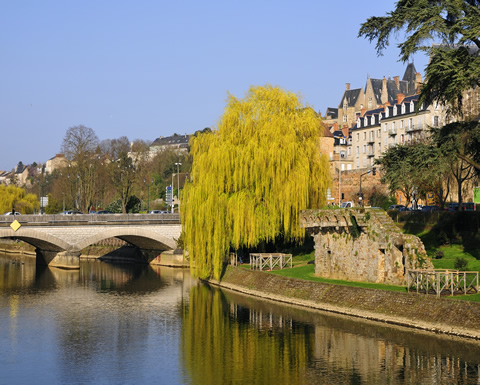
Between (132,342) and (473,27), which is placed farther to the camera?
(473,27)

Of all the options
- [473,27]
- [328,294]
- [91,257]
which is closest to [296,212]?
[328,294]

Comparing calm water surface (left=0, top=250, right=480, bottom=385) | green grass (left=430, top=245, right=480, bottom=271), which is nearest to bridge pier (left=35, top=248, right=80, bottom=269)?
calm water surface (left=0, top=250, right=480, bottom=385)

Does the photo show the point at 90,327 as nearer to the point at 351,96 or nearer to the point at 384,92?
the point at 384,92

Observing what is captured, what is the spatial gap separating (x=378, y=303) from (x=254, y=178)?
1878 centimetres

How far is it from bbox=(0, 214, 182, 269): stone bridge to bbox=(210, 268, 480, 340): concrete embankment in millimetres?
23728

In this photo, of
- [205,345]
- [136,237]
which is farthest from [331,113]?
[205,345]

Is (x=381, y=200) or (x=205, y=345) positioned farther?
(x=381, y=200)

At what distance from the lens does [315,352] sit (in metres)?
33.2

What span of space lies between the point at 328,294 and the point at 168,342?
484 inches

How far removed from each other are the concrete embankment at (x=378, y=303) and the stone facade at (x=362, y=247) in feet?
7.86

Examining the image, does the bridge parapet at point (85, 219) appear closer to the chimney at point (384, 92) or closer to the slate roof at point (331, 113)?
the chimney at point (384, 92)

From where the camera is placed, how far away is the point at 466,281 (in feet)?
131

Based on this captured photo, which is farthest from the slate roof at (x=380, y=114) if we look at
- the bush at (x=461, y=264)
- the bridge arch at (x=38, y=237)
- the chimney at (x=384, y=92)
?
the bush at (x=461, y=264)

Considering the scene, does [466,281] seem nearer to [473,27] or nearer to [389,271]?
[389,271]
